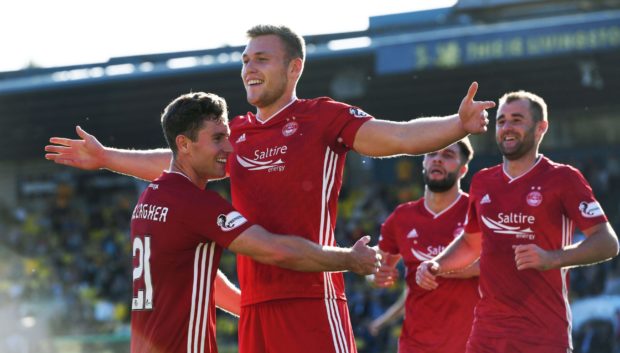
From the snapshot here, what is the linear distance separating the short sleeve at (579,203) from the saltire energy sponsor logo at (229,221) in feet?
8.81

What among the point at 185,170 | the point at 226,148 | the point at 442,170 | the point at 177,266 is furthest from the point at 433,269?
the point at 177,266

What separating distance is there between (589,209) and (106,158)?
3.18 metres

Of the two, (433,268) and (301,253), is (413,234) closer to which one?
(433,268)

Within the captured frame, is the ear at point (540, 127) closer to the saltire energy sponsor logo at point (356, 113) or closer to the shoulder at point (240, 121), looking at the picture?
the saltire energy sponsor logo at point (356, 113)

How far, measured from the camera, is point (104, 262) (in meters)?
27.4

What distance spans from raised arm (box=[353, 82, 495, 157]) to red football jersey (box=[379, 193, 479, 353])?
3.04 m

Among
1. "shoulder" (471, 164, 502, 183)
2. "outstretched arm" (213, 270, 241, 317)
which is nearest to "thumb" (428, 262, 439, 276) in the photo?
"shoulder" (471, 164, 502, 183)

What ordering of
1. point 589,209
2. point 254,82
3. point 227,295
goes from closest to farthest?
point 254,82 < point 227,295 < point 589,209

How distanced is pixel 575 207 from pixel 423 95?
18.3 metres

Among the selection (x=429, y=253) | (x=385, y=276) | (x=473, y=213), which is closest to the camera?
(x=473, y=213)

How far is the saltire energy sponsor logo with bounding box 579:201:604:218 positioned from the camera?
7.21 metres

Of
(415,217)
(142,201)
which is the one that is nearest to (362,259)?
(142,201)

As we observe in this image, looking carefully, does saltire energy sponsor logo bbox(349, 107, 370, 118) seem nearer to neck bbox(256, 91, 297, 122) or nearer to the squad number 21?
neck bbox(256, 91, 297, 122)

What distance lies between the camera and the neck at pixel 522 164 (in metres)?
7.73
